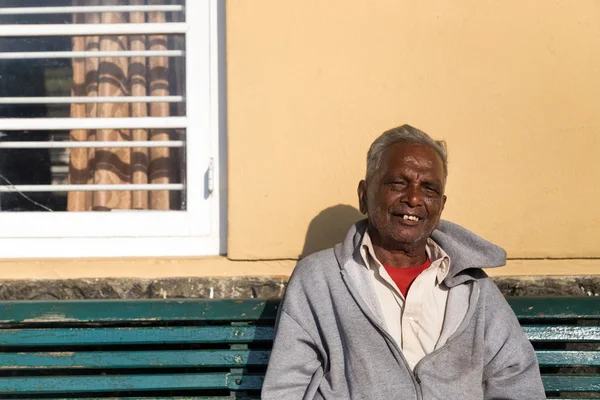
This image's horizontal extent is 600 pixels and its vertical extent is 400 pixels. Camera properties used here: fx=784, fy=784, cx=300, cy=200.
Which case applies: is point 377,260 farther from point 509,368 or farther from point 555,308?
point 555,308

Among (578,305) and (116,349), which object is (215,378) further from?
(578,305)

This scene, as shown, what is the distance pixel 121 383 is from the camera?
3.01 m

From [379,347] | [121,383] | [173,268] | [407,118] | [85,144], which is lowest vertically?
[121,383]

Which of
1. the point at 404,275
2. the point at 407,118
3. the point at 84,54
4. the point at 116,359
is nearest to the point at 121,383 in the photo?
the point at 116,359

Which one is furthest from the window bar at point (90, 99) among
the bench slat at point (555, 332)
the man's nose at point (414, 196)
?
the bench slat at point (555, 332)

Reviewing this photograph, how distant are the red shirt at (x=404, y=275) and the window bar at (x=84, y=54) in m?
1.30

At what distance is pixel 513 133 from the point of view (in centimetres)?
324

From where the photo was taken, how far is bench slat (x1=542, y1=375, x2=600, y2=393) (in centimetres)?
304

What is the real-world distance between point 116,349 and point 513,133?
1.84 meters

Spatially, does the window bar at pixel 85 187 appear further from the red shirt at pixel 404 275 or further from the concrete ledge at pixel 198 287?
the red shirt at pixel 404 275

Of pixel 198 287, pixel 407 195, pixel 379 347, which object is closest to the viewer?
pixel 379 347

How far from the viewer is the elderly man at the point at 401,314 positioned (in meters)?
2.67

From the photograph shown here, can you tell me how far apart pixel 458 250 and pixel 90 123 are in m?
1.61

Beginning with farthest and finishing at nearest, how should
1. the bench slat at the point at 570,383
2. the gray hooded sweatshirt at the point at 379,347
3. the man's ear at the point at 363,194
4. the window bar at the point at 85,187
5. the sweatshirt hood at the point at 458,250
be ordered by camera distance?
the window bar at the point at 85,187 < the bench slat at the point at 570,383 < the man's ear at the point at 363,194 < the sweatshirt hood at the point at 458,250 < the gray hooded sweatshirt at the point at 379,347
